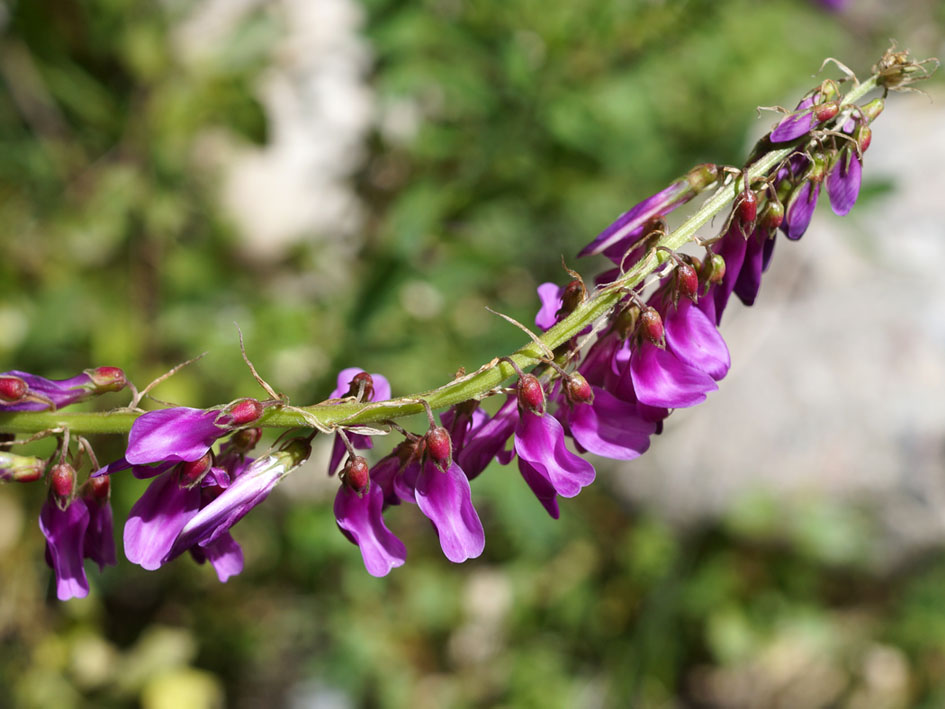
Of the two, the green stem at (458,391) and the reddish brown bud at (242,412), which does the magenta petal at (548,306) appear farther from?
the reddish brown bud at (242,412)

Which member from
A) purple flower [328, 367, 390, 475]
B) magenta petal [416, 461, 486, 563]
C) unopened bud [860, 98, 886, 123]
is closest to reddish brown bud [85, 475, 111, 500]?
purple flower [328, 367, 390, 475]

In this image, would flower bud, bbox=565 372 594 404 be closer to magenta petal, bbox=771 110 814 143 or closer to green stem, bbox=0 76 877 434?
green stem, bbox=0 76 877 434

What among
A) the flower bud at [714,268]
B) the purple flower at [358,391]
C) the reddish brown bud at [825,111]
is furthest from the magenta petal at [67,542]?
the reddish brown bud at [825,111]

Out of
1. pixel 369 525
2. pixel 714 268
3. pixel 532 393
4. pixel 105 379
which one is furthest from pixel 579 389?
pixel 105 379

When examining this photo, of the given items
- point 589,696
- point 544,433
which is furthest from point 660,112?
point 544,433

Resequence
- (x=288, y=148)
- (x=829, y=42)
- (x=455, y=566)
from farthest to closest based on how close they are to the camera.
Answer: (x=829, y=42), (x=288, y=148), (x=455, y=566)

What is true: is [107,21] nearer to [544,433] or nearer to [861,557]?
[544,433]
